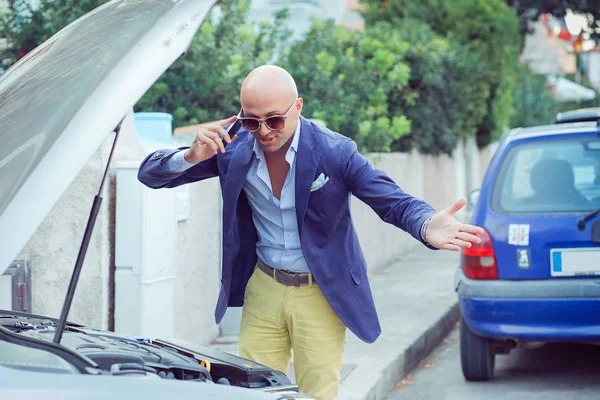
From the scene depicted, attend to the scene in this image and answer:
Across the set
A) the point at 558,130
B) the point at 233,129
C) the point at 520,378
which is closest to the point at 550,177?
the point at 558,130

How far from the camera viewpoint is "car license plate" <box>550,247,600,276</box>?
5469mm

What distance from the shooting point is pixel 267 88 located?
127 inches

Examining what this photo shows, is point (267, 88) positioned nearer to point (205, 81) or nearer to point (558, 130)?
point (558, 130)

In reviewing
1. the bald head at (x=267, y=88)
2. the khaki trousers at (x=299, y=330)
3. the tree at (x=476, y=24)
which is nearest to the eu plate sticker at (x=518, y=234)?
the khaki trousers at (x=299, y=330)

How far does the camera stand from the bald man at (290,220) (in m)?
3.31

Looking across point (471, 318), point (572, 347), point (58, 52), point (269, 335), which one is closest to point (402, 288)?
point (572, 347)

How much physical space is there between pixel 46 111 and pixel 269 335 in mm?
1628

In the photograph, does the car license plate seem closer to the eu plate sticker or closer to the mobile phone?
the eu plate sticker

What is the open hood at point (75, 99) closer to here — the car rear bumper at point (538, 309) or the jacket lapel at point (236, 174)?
the jacket lapel at point (236, 174)

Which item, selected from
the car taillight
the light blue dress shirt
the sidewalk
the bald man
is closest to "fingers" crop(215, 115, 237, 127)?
the bald man

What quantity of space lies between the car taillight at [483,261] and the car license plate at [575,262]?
35 centimetres

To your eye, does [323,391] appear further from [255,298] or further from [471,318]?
[471,318]

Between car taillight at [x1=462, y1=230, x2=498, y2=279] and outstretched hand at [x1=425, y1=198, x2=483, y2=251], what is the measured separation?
2.68 meters

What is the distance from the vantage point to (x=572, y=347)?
23.6ft
